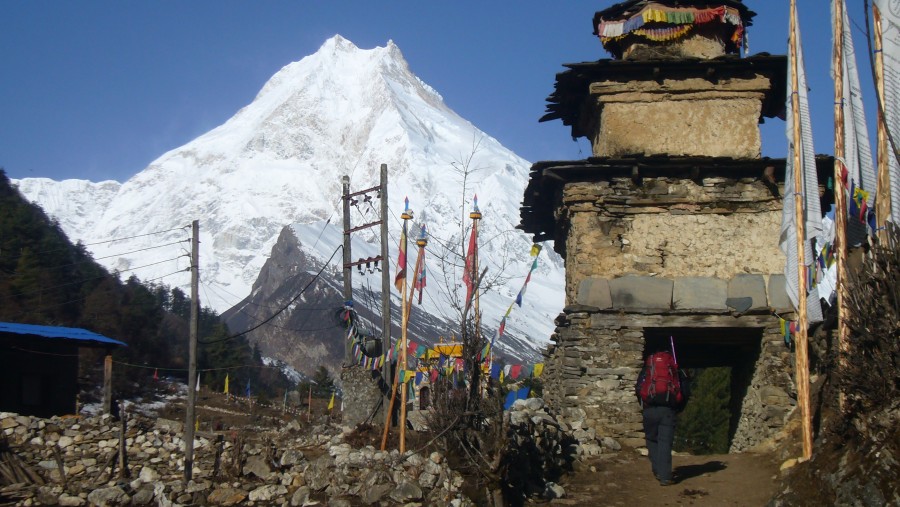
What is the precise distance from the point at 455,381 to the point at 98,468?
1553 centimetres

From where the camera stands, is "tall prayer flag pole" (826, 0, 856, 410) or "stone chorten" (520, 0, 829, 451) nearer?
"tall prayer flag pole" (826, 0, 856, 410)

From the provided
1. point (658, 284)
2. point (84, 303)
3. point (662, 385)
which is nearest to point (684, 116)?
point (658, 284)

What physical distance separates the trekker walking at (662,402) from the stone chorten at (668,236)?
2702 mm

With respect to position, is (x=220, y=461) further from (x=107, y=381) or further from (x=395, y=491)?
(x=395, y=491)

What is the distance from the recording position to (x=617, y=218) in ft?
56.7

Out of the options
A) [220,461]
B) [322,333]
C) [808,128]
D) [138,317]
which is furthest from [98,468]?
[322,333]

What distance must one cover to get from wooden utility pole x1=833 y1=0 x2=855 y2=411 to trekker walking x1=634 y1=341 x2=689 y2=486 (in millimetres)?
2240

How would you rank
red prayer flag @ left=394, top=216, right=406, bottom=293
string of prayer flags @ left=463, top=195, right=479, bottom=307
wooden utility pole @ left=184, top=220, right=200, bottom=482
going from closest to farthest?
string of prayer flags @ left=463, top=195, right=479, bottom=307, red prayer flag @ left=394, top=216, right=406, bottom=293, wooden utility pole @ left=184, top=220, right=200, bottom=482

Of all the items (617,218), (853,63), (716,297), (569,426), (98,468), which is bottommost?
(98,468)

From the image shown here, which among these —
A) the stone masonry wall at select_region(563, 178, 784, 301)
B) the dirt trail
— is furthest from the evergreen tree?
the dirt trail

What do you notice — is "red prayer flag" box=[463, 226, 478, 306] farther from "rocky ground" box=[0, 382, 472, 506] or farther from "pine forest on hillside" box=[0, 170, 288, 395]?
"pine forest on hillside" box=[0, 170, 288, 395]

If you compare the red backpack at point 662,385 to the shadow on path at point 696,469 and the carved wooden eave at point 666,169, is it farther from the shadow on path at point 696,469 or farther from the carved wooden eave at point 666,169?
the carved wooden eave at point 666,169

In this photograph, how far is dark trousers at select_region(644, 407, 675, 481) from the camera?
1236cm

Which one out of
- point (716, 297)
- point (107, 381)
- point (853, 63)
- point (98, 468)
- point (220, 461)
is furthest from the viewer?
point (107, 381)
